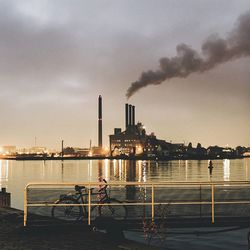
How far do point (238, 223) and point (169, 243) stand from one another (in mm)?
4546

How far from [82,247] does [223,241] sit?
8542 mm

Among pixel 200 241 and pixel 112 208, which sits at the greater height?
pixel 112 208

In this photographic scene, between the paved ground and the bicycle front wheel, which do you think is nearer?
the bicycle front wheel

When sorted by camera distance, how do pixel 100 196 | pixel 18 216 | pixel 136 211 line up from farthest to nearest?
1. pixel 136 211
2. pixel 18 216
3. pixel 100 196

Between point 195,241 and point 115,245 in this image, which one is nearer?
point 115,245

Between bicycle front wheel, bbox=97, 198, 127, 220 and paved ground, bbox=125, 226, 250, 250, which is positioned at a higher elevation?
bicycle front wheel, bbox=97, 198, 127, 220

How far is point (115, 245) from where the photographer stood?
1397cm

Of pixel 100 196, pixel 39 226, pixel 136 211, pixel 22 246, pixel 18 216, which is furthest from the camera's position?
pixel 136 211

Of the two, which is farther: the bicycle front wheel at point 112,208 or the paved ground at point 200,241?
the paved ground at point 200,241

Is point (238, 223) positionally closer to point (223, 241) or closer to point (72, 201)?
point (223, 241)

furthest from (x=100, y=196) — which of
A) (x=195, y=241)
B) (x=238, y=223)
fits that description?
(x=238, y=223)

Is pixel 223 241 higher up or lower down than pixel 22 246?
lower down

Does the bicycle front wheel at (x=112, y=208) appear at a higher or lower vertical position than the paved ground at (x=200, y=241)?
higher

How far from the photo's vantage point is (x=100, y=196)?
1830cm
